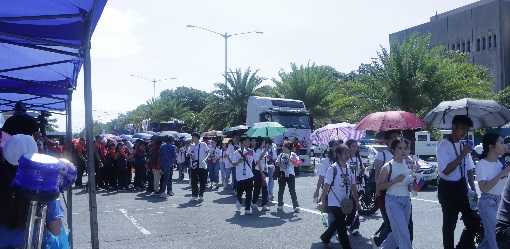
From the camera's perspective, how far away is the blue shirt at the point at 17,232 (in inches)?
152

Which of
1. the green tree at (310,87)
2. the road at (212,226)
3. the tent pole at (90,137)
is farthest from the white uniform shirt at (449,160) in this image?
the green tree at (310,87)

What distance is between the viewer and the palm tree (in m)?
45.8

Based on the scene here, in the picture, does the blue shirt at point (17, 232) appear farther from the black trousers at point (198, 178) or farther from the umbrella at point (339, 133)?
the black trousers at point (198, 178)

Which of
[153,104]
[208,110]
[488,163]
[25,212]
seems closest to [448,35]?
[208,110]

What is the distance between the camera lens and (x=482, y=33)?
53.9m

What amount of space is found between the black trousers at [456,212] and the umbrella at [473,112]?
1633 millimetres

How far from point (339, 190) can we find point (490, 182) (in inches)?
89.1

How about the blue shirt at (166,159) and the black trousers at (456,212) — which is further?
the blue shirt at (166,159)

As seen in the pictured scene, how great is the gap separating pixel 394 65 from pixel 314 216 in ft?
69.3

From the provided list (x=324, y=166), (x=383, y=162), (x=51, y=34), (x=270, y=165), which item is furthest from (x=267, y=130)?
(x=51, y=34)

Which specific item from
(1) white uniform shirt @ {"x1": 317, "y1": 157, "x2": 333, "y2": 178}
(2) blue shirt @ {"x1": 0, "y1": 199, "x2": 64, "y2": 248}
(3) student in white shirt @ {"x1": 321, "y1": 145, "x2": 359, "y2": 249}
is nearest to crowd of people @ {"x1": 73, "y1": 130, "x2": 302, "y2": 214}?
(1) white uniform shirt @ {"x1": 317, "y1": 157, "x2": 333, "y2": 178}

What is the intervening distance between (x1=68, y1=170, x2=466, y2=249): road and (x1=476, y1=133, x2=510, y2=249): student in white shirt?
229cm

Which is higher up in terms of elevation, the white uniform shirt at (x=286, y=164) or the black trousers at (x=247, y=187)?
the white uniform shirt at (x=286, y=164)

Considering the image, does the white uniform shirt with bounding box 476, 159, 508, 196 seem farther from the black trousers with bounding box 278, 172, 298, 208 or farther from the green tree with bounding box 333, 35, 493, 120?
the green tree with bounding box 333, 35, 493, 120
